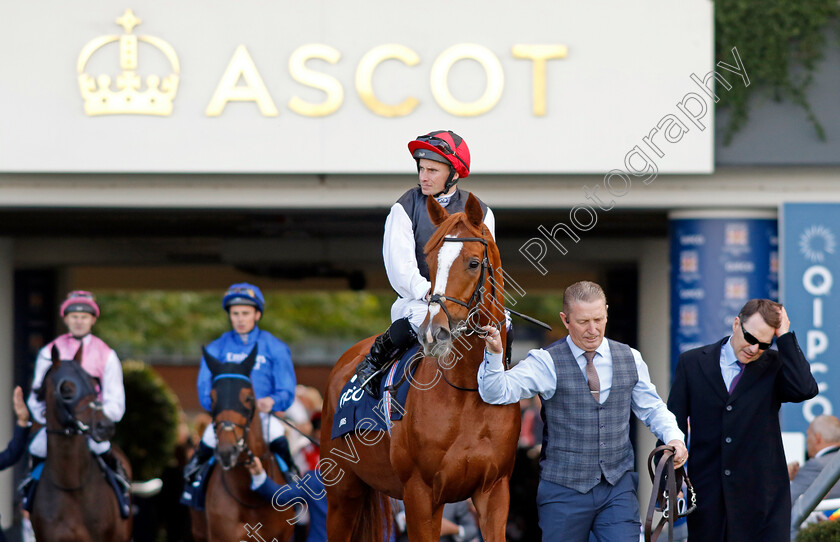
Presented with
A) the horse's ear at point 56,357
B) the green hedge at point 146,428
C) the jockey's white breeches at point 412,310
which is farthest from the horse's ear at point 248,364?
the green hedge at point 146,428

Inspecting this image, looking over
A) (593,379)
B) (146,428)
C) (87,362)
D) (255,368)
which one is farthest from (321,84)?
(146,428)

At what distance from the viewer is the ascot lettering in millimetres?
8047

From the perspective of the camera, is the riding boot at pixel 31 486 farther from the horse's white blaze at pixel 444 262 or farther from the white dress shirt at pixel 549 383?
the horse's white blaze at pixel 444 262

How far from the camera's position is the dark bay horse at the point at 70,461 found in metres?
6.68

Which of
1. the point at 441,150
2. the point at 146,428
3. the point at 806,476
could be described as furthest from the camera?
the point at 146,428

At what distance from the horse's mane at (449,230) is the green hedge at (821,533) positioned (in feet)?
6.53

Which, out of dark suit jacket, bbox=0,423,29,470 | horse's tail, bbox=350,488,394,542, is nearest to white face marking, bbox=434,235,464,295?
horse's tail, bbox=350,488,394,542

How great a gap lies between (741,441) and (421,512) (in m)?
1.39

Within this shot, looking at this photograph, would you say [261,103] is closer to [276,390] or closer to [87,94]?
[87,94]

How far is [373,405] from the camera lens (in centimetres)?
488

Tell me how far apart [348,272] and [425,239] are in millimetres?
9225

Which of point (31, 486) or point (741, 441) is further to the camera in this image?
point (31, 486)

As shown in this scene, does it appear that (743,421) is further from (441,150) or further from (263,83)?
(263,83)

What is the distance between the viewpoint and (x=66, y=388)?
6715 mm
